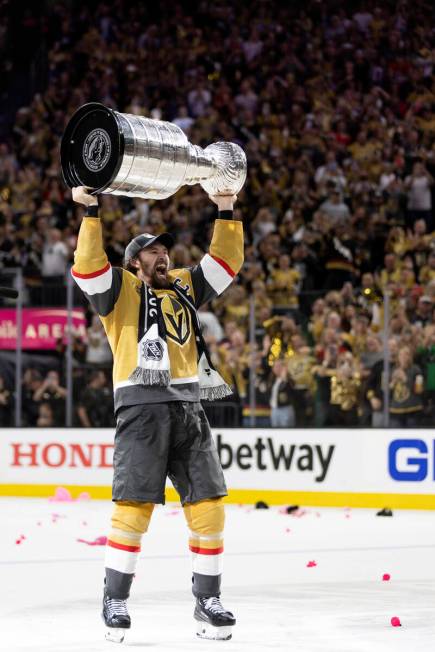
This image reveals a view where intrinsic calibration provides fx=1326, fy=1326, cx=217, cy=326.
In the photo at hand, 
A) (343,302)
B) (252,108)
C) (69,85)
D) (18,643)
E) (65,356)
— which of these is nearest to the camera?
(18,643)

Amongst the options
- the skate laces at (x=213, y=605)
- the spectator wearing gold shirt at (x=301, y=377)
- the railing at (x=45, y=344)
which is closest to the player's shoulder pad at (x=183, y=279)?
the skate laces at (x=213, y=605)

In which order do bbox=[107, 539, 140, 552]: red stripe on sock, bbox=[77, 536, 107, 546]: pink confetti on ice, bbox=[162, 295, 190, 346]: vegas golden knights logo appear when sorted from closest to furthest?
bbox=[107, 539, 140, 552]: red stripe on sock → bbox=[162, 295, 190, 346]: vegas golden knights logo → bbox=[77, 536, 107, 546]: pink confetti on ice

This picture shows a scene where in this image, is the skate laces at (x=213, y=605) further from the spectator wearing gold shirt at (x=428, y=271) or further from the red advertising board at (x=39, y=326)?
the spectator wearing gold shirt at (x=428, y=271)

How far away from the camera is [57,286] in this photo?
14414 millimetres

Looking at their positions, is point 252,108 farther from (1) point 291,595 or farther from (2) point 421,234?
(1) point 291,595

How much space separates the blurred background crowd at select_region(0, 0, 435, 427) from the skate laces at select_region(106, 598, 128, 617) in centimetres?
728

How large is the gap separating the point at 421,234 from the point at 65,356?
176 inches

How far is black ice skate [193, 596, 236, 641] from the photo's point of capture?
581cm

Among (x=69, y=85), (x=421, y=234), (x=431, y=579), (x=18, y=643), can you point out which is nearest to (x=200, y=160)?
(x=18, y=643)

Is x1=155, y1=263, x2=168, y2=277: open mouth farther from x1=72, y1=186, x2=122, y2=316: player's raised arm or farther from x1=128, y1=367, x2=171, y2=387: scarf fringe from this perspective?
x1=128, y1=367, x2=171, y2=387: scarf fringe

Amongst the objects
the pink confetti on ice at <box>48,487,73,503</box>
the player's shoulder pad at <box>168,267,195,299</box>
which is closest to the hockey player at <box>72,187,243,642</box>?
the player's shoulder pad at <box>168,267,195,299</box>

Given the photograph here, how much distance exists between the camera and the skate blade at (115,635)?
18.7ft

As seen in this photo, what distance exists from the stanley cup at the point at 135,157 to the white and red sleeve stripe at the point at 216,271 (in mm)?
Result: 369

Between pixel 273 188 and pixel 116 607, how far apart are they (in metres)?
12.3
